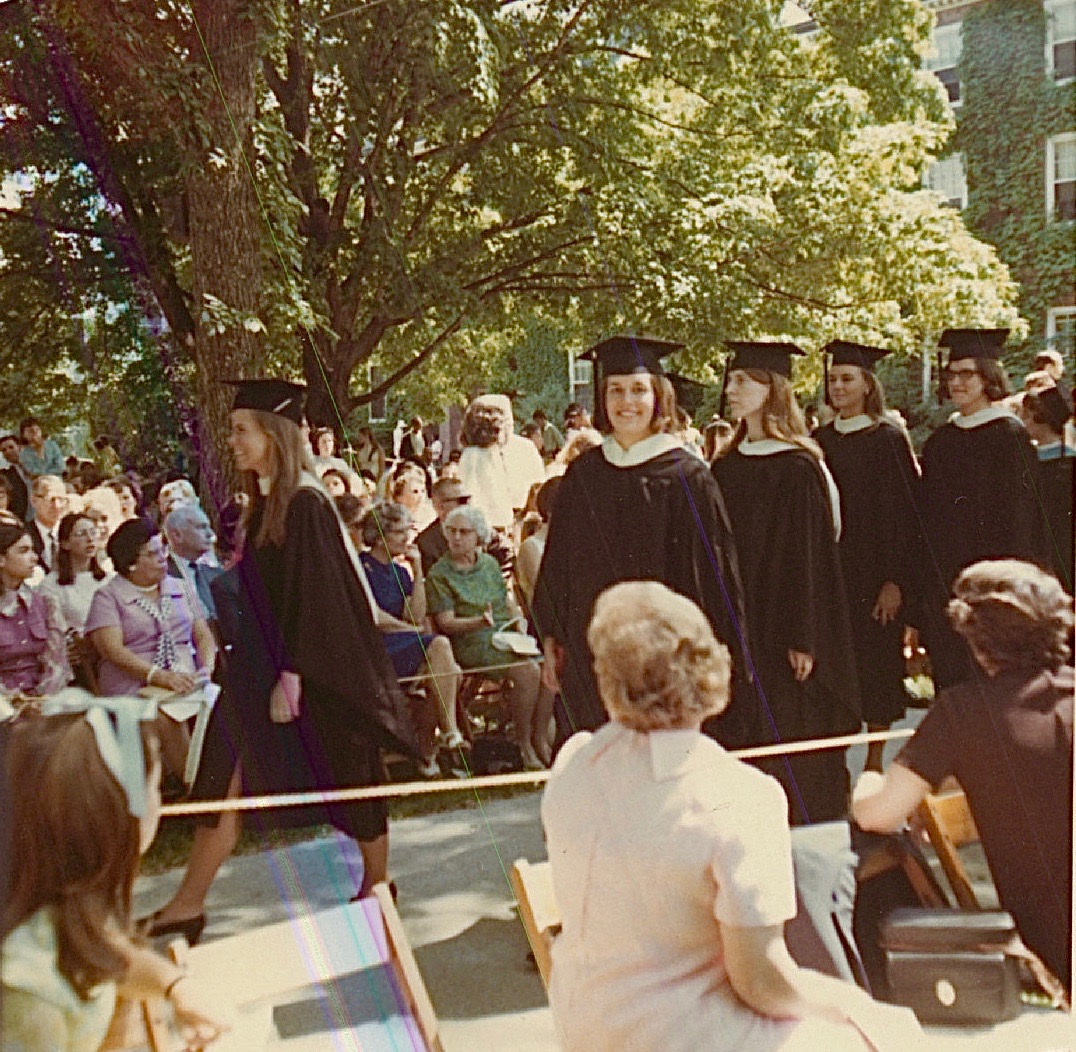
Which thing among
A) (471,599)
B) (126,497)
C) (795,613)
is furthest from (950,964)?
(126,497)

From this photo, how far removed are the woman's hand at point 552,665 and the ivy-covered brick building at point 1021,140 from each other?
1.16m

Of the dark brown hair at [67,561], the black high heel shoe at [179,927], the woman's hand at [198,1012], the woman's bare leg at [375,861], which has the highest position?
the dark brown hair at [67,561]

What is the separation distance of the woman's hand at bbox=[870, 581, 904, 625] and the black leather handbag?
2.07 feet

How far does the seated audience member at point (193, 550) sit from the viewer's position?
2594 millimetres

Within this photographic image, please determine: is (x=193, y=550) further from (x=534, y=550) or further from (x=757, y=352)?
(x=757, y=352)

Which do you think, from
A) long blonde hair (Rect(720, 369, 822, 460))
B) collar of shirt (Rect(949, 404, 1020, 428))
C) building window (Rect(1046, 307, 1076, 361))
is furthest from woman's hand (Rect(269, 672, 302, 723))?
building window (Rect(1046, 307, 1076, 361))

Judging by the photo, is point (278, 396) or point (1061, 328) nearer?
point (1061, 328)

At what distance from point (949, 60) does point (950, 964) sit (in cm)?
191

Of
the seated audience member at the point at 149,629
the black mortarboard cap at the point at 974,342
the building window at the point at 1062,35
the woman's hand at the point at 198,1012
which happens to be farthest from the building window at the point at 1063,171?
the woman's hand at the point at 198,1012

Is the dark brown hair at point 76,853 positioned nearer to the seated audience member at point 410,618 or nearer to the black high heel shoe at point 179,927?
the black high heel shoe at point 179,927

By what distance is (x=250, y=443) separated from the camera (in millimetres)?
2578

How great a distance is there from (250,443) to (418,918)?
3.63ft

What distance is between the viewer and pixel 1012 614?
8.33ft

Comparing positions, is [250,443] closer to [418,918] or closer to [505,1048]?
[418,918]
